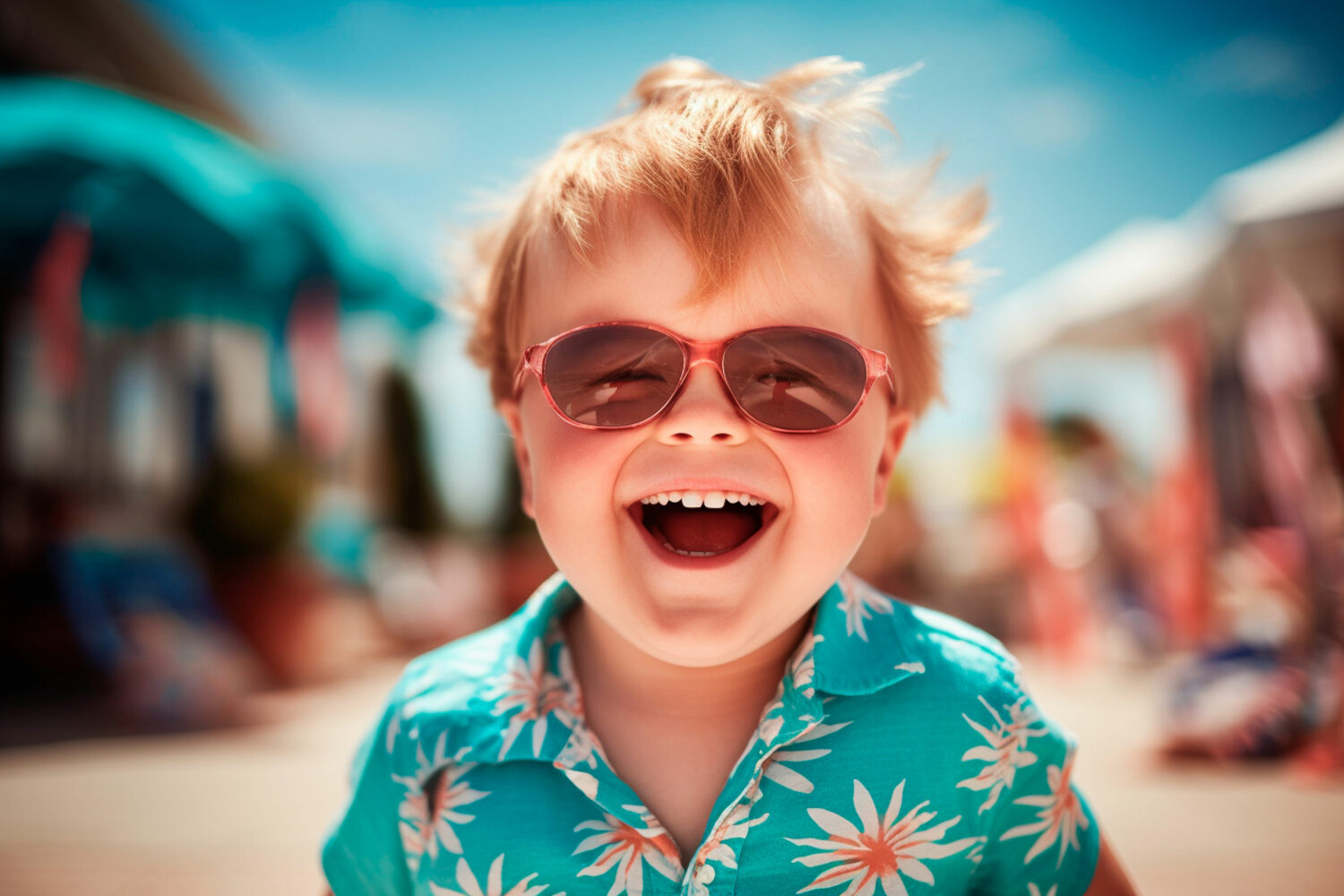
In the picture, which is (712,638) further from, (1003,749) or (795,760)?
(1003,749)

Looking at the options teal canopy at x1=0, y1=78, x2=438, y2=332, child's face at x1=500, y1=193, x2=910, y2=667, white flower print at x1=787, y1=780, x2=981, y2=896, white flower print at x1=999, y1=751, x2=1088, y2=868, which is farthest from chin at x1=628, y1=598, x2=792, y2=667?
teal canopy at x1=0, y1=78, x2=438, y2=332

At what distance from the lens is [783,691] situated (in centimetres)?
113

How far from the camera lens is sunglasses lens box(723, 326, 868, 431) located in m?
1.06

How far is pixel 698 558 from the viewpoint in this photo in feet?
3.44

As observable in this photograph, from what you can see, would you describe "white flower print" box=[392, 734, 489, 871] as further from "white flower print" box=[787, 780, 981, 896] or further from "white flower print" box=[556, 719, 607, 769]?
"white flower print" box=[787, 780, 981, 896]

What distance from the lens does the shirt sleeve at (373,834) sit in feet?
3.84

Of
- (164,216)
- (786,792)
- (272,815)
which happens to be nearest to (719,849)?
(786,792)

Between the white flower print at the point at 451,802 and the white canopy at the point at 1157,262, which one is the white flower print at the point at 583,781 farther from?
the white canopy at the point at 1157,262

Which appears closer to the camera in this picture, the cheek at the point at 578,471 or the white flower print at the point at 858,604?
the cheek at the point at 578,471

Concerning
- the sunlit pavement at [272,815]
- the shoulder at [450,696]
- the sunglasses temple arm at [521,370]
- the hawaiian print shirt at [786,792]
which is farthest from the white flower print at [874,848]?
the sunlit pavement at [272,815]

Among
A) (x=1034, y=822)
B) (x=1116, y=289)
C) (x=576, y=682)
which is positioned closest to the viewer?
(x=1034, y=822)

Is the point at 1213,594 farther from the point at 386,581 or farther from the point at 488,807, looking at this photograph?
the point at 386,581

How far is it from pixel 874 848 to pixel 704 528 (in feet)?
1.44

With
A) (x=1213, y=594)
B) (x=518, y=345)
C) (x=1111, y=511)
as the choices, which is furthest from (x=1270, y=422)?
(x=518, y=345)
